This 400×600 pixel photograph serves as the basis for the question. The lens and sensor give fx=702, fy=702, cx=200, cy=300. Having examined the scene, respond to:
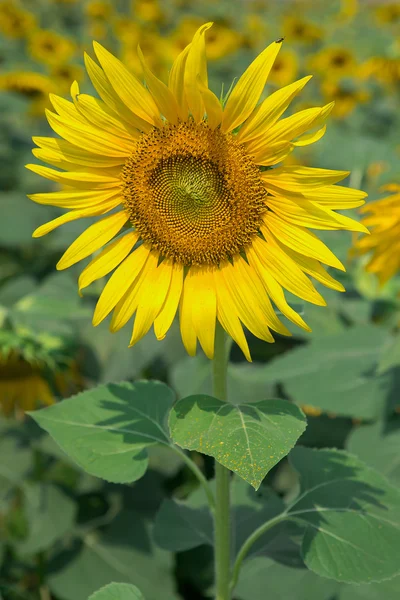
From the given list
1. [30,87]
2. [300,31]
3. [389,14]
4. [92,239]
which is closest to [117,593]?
[92,239]

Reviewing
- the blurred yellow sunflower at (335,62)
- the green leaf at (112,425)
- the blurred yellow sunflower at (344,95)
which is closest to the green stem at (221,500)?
the green leaf at (112,425)

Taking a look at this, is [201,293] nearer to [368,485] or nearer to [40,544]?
[368,485]

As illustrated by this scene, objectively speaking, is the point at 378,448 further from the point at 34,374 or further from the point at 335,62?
the point at 335,62

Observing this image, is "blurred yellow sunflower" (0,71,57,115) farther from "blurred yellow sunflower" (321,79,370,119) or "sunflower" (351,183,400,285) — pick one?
"sunflower" (351,183,400,285)

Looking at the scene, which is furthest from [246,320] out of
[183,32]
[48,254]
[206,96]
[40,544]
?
[183,32]

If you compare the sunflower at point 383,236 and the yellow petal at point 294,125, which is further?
the sunflower at point 383,236

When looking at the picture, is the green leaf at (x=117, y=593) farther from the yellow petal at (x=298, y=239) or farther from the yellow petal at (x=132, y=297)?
the yellow petal at (x=298, y=239)
